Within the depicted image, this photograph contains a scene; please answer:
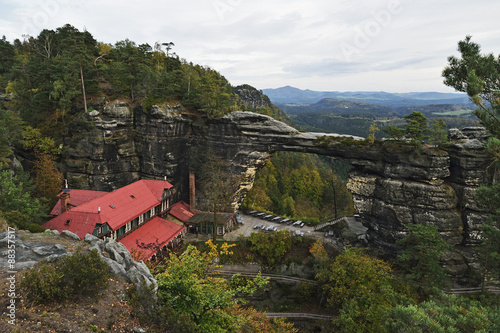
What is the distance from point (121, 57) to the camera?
37.5 metres

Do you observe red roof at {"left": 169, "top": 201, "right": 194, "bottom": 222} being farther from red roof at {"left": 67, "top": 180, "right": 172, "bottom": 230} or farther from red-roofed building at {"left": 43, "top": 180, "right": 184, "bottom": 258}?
red roof at {"left": 67, "top": 180, "right": 172, "bottom": 230}

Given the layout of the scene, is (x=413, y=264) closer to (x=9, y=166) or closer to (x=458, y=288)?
(x=458, y=288)

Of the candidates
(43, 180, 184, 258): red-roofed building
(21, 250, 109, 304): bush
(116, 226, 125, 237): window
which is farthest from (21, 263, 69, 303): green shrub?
(116, 226, 125, 237): window

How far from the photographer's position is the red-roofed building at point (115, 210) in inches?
920

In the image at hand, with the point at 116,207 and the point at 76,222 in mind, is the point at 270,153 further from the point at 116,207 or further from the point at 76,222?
the point at 76,222

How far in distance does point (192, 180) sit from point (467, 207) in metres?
33.6

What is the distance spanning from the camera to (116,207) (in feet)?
86.0

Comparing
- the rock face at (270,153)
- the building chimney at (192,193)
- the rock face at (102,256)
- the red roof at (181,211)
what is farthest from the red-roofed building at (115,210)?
the rock face at (102,256)

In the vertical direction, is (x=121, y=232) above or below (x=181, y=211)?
above

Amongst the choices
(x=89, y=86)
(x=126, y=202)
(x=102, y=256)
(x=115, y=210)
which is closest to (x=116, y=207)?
(x=115, y=210)

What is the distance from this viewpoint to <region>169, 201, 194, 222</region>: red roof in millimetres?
34219

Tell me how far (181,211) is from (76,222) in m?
13.7

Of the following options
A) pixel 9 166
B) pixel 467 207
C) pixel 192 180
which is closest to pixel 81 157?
pixel 9 166

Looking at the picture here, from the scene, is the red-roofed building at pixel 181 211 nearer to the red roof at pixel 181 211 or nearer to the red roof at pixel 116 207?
the red roof at pixel 181 211
